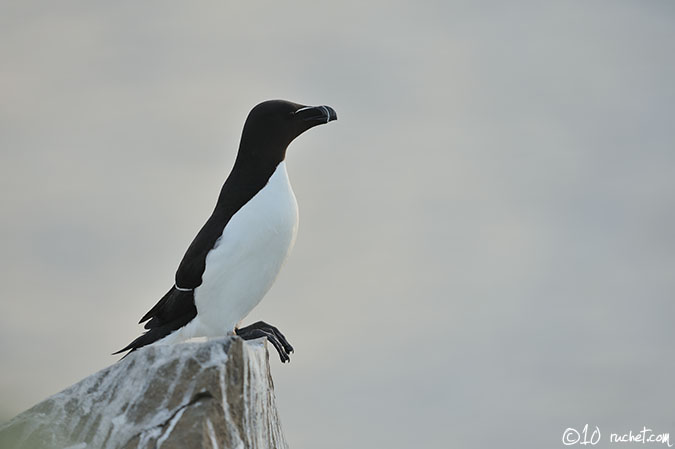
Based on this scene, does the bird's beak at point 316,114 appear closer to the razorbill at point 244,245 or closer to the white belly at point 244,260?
the razorbill at point 244,245

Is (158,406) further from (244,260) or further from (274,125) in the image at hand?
(274,125)

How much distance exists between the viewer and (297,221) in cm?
800

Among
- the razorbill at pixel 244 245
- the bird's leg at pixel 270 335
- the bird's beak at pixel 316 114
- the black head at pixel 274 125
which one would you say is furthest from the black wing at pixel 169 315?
the bird's beak at pixel 316 114

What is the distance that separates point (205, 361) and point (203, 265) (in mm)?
1729

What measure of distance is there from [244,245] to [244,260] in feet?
0.45

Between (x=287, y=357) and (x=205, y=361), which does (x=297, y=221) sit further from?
(x=205, y=361)

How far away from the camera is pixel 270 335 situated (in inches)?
295

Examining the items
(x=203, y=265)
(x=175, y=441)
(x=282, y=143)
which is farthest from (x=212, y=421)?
(x=282, y=143)

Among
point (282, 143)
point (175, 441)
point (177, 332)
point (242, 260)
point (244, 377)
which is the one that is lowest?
point (175, 441)

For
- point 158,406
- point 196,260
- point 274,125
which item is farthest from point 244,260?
point 158,406

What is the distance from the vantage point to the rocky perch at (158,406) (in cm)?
603

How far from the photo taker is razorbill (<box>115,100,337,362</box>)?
7.67 meters

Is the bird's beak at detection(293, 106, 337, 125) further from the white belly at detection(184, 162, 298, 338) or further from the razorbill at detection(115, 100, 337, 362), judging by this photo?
the white belly at detection(184, 162, 298, 338)

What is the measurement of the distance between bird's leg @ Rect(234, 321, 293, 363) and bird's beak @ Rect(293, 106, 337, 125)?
6.31 feet
